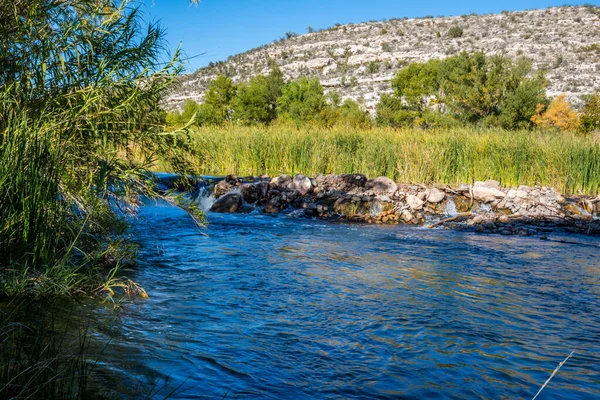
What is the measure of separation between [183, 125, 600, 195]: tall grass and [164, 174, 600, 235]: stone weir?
1.03 m

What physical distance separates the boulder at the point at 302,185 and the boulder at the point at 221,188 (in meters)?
1.61

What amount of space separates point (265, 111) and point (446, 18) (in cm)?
3967

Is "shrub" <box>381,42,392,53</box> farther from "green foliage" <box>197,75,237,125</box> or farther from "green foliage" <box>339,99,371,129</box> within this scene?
"green foliage" <box>339,99,371,129</box>

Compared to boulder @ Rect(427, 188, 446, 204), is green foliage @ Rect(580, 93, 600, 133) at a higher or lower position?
higher

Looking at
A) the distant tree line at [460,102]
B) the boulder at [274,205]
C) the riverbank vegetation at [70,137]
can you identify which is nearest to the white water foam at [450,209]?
the boulder at [274,205]

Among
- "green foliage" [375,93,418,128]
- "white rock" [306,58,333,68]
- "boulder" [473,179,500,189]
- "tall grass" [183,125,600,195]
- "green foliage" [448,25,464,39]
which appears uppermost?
"green foliage" [448,25,464,39]

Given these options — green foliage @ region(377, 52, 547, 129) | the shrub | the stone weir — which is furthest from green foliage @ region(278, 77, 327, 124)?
the shrub

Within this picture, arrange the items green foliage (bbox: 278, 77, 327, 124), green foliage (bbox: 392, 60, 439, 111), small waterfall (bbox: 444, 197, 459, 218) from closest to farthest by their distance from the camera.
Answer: small waterfall (bbox: 444, 197, 459, 218) < green foliage (bbox: 392, 60, 439, 111) < green foliage (bbox: 278, 77, 327, 124)

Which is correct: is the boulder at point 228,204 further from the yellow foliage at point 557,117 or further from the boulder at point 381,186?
the yellow foliage at point 557,117

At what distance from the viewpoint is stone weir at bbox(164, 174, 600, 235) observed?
1138 centimetres

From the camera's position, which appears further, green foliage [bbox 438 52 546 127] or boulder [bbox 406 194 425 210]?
green foliage [bbox 438 52 546 127]

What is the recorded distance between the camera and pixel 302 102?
1642 inches

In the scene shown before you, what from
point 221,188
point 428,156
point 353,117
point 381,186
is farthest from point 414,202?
point 353,117

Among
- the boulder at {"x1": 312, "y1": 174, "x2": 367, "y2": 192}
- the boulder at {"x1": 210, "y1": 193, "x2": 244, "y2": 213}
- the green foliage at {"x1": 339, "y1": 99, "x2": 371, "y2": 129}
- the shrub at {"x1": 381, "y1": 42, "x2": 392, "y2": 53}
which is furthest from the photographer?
the shrub at {"x1": 381, "y1": 42, "x2": 392, "y2": 53}
